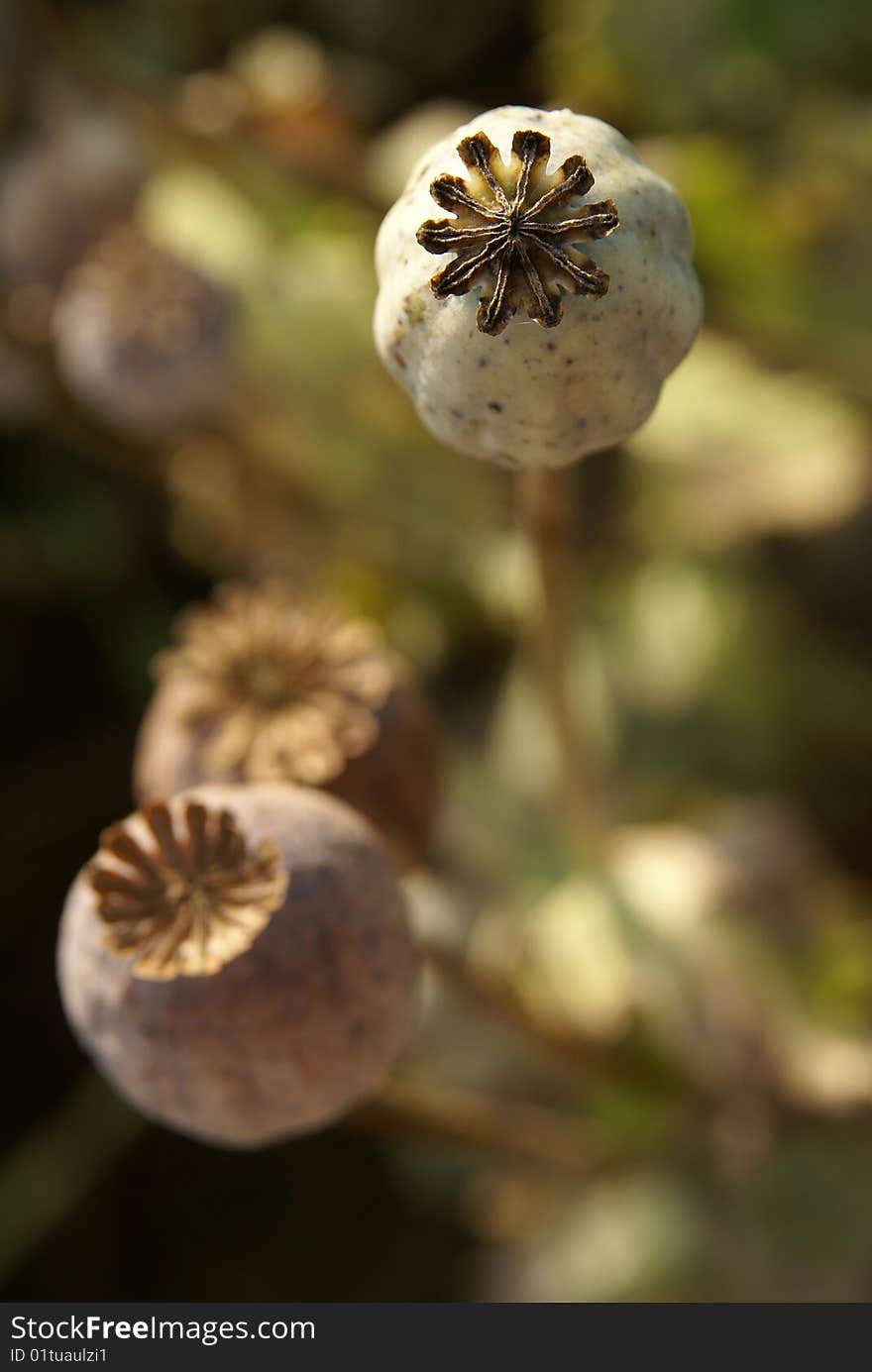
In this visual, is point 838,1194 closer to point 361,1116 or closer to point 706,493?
point 361,1116

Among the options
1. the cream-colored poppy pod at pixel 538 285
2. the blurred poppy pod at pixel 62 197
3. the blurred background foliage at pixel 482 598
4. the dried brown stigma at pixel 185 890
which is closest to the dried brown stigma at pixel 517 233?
the cream-colored poppy pod at pixel 538 285

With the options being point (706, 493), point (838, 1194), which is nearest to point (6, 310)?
point (706, 493)

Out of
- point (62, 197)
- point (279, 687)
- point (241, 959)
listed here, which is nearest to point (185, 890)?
point (241, 959)

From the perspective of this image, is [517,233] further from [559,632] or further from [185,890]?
[559,632]

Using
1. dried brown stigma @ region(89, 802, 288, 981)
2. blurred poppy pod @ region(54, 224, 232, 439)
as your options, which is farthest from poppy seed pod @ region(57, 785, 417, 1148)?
blurred poppy pod @ region(54, 224, 232, 439)

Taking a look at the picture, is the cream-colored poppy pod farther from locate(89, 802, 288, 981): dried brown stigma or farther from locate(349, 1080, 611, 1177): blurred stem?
locate(349, 1080, 611, 1177): blurred stem

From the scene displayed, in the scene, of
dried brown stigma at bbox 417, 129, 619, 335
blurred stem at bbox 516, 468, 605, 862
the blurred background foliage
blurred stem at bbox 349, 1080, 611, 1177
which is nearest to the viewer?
dried brown stigma at bbox 417, 129, 619, 335
